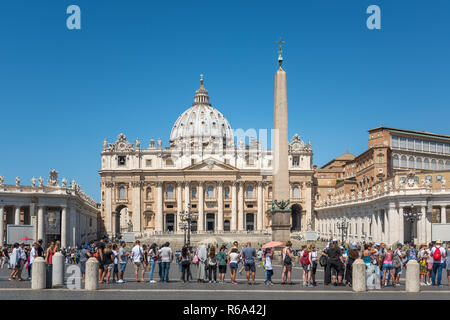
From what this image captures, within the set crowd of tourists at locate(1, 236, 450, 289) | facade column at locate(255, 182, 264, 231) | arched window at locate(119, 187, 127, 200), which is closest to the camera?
crowd of tourists at locate(1, 236, 450, 289)

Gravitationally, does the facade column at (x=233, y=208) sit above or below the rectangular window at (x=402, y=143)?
below

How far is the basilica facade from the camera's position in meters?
101

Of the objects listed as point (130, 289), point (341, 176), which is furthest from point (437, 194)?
point (341, 176)

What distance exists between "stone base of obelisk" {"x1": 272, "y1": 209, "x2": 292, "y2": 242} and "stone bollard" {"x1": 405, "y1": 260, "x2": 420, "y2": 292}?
1449 cm

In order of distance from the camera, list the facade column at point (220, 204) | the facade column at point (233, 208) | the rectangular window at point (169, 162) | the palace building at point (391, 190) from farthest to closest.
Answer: the rectangular window at point (169, 162) < the facade column at point (233, 208) < the facade column at point (220, 204) < the palace building at point (391, 190)

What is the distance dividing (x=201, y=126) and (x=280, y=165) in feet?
354

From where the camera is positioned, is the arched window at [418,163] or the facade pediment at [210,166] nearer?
Answer: the arched window at [418,163]

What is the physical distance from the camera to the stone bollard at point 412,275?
18.3m

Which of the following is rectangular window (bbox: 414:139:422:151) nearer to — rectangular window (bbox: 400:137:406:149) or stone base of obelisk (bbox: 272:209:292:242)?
rectangular window (bbox: 400:137:406:149)

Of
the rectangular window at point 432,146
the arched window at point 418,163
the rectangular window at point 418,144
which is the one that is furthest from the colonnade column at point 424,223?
the rectangular window at point 432,146

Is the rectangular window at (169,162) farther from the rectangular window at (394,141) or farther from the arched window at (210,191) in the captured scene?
the rectangular window at (394,141)

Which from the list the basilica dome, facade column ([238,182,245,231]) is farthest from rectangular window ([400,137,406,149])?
the basilica dome

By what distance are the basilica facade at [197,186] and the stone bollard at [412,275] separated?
80711mm

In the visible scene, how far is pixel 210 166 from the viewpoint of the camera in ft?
331
